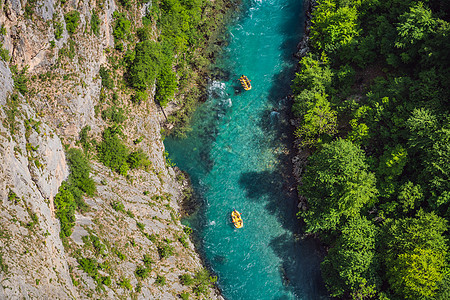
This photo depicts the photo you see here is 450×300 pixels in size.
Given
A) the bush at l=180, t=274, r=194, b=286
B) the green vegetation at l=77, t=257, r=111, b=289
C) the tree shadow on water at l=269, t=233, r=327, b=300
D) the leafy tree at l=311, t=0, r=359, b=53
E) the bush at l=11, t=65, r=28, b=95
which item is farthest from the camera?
the leafy tree at l=311, t=0, r=359, b=53

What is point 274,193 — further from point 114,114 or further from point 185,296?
point 114,114

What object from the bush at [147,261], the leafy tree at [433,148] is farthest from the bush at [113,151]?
the leafy tree at [433,148]

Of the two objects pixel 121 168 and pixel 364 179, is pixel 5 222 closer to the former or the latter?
pixel 121 168

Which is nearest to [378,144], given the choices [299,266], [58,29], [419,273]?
[419,273]

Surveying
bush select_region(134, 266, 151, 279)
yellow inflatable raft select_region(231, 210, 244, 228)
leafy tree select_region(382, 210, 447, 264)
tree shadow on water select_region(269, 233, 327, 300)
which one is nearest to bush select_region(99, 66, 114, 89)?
bush select_region(134, 266, 151, 279)

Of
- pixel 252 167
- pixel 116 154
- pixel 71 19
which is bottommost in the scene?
pixel 252 167

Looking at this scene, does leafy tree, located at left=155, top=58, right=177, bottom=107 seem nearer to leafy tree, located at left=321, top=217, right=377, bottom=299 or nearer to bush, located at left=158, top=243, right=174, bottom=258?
bush, located at left=158, top=243, right=174, bottom=258
